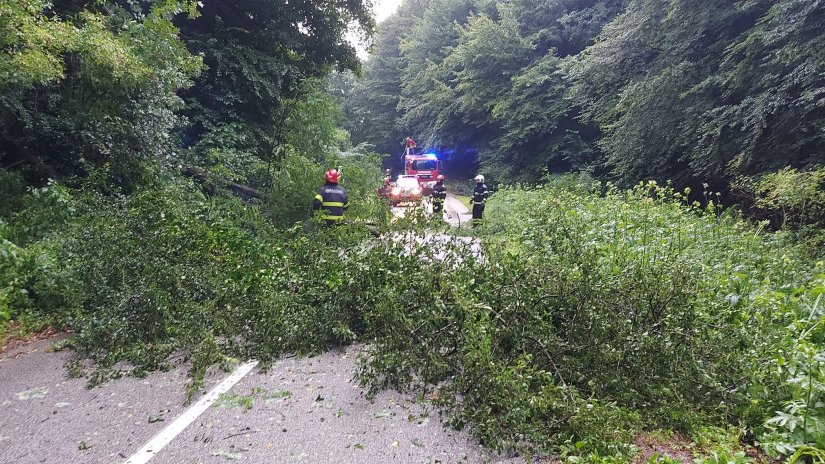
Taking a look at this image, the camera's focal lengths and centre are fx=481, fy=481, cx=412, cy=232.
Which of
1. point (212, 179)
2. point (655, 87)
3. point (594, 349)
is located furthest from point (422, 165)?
point (594, 349)

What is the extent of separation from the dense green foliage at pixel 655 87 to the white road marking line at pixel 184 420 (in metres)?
9.83

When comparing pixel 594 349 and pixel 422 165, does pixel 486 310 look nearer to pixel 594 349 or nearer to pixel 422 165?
pixel 594 349

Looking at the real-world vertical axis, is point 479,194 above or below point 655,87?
below

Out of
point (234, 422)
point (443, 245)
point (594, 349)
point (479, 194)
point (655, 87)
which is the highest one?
point (655, 87)

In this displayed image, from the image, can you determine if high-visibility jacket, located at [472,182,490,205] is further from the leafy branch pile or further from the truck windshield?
the truck windshield

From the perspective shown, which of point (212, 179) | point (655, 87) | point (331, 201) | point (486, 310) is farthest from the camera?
point (655, 87)

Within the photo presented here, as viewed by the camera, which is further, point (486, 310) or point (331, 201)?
point (331, 201)

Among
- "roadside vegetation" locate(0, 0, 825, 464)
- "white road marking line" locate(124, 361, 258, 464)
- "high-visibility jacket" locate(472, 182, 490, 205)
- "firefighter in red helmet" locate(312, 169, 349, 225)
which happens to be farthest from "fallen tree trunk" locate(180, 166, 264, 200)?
"white road marking line" locate(124, 361, 258, 464)

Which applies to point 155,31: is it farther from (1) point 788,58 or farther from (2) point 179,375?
(1) point 788,58

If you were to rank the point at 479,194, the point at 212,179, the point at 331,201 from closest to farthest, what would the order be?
the point at 331,201
the point at 212,179
the point at 479,194

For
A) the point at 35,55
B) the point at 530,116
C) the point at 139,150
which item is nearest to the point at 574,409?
the point at 35,55

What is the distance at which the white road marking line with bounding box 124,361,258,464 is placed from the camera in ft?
10.7

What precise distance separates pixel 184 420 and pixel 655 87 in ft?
43.7

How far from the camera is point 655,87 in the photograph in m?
12.8
